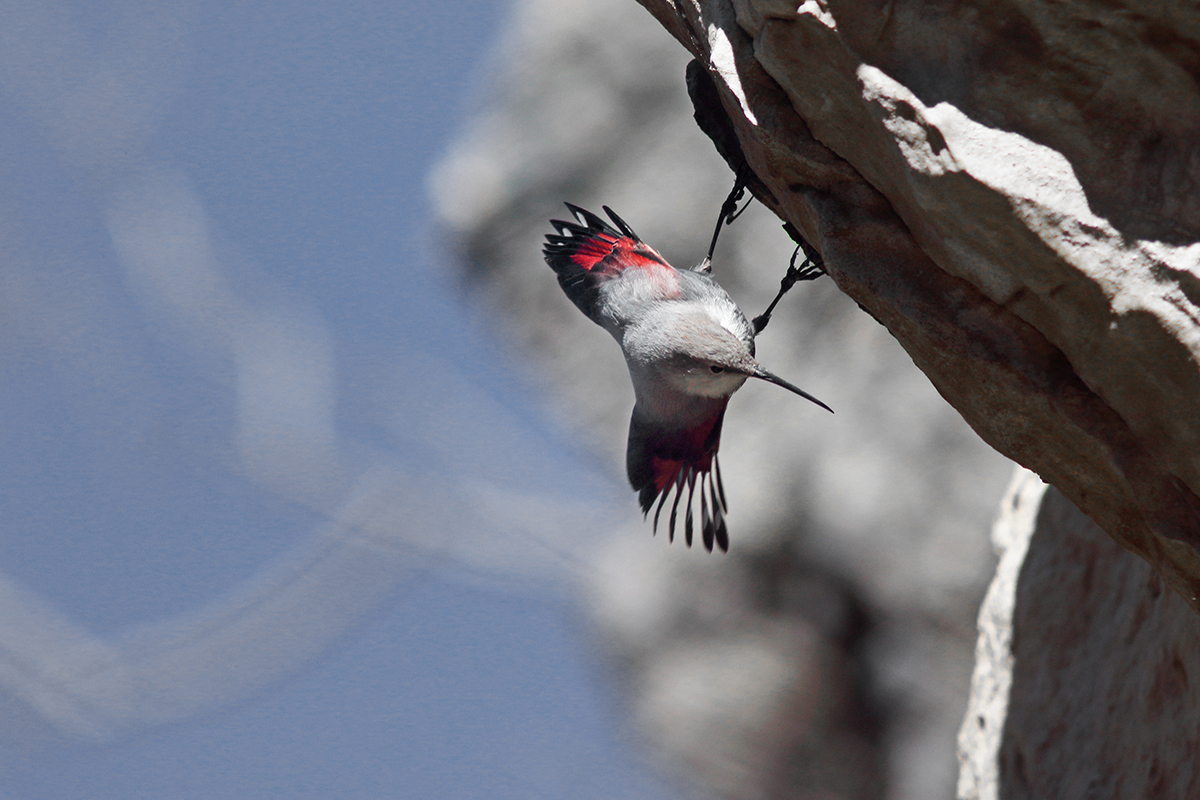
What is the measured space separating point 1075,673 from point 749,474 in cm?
262

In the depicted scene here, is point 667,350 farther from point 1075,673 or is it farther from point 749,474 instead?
point 749,474

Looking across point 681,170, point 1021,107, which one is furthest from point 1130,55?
point 681,170

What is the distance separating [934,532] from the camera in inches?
167

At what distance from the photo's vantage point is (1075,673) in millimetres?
2229

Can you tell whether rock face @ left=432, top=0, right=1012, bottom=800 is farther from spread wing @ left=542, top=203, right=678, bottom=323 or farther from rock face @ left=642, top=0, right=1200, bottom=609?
rock face @ left=642, top=0, right=1200, bottom=609

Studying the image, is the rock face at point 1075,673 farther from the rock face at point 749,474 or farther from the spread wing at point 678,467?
the rock face at point 749,474

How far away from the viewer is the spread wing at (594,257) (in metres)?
2.26

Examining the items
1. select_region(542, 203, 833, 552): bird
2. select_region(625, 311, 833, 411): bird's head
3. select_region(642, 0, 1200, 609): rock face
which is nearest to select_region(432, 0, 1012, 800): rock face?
select_region(542, 203, 833, 552): bird

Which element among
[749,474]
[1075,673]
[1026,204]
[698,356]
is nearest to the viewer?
[1026,204]

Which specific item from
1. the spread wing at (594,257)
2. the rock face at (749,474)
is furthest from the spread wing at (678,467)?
the rock face at (749,474)

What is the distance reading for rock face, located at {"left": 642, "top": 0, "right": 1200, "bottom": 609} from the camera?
1.11 m

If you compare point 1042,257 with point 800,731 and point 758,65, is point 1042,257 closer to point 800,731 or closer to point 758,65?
point 758,65

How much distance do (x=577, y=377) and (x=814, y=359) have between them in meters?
1.41

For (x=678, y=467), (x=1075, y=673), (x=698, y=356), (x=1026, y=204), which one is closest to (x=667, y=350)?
(x=698, y=356)
